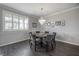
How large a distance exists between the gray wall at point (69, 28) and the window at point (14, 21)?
2.48m

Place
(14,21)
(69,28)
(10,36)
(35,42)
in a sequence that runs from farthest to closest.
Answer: (14,21)
(69,28)
(10,36)
(35,42)

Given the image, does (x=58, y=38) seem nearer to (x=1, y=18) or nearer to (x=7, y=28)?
(x=7, y=28)

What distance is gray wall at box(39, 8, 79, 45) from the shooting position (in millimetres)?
3387

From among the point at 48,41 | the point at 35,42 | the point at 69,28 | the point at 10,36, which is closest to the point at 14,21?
the point at 10,36

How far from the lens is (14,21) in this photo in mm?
3912

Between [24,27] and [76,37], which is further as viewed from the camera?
[24,27]

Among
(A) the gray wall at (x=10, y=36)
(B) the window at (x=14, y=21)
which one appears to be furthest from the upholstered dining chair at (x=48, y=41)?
(B) the window at (x=14, y=21)

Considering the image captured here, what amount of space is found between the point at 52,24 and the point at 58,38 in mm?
1254

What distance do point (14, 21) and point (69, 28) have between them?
3956 millimetres

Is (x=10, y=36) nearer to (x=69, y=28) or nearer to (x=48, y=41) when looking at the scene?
(x=48, y=41)

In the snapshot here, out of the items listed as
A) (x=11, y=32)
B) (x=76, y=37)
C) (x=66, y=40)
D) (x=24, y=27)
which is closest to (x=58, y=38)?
(x=66, y=40)

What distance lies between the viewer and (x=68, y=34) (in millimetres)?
3766

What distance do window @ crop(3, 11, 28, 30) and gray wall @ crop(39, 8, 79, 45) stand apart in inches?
97.5

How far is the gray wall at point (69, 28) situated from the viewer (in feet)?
11.1
